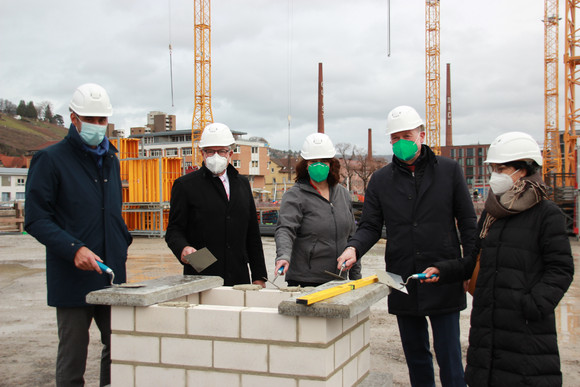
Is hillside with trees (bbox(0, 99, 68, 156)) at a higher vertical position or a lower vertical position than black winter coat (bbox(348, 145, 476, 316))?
higher

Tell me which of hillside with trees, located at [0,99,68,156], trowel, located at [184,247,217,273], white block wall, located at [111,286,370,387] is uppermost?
hillside with trees, located at [0,99,68,156]

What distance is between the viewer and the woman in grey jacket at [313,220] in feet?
12.4

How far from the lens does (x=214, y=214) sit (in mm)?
3674

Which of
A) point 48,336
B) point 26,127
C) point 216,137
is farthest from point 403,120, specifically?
point 26,127

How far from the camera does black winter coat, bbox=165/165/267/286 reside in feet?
12.0

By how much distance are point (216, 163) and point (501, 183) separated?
1843mm

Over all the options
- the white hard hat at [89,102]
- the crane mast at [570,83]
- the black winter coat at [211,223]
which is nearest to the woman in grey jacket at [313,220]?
the black winter coat at [211,223]

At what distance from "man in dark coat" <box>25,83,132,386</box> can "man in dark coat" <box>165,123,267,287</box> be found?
0.60 meters

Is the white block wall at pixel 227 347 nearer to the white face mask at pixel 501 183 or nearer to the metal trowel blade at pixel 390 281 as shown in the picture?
the metal trowel blade at pixel 390 281

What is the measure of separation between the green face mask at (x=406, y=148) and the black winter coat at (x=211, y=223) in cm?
118

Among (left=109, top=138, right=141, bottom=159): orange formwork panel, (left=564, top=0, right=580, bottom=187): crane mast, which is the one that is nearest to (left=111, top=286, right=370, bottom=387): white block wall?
(left=109, top=138, right=141, bottom=159): orange formwork panel

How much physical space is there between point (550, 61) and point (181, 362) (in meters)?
57.0

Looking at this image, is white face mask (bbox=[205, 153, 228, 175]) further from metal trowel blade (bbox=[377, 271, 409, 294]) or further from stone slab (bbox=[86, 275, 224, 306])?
metal trowel blade (bbox=[377, 271, 409, 294])

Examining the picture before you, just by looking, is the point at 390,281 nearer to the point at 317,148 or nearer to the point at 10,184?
the point at 317,148
